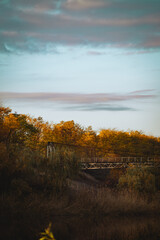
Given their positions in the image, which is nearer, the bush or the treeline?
the bush

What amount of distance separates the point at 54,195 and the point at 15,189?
2.32 m

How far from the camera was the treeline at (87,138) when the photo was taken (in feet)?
152

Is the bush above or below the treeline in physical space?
below

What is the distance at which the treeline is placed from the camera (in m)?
46.4

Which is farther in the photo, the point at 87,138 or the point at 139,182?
the point at 87,138

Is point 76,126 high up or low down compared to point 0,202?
up

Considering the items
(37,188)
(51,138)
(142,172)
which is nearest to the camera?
(37,188)

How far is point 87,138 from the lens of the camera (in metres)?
48.5

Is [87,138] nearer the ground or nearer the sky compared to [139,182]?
nearer the sky

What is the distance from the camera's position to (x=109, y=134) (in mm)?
49469

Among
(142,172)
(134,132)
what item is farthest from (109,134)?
(142,172)

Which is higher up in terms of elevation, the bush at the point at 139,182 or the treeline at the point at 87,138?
the treeline at the point at 87,138

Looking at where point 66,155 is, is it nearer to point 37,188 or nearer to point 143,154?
point 37,188

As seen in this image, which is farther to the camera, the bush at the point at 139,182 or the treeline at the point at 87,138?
the treeline at the point at 87,138
